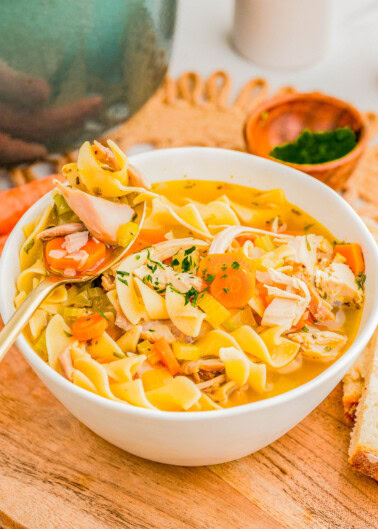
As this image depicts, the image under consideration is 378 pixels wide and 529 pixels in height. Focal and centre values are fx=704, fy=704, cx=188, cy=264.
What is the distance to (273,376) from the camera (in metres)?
3.26

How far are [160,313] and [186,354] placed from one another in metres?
0.29

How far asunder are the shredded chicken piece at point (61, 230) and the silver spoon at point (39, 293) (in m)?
0.16

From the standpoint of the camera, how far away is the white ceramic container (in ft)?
18.8

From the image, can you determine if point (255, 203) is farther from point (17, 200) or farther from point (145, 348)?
point (17, 200)

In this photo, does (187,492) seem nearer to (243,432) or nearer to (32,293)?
(243,432)

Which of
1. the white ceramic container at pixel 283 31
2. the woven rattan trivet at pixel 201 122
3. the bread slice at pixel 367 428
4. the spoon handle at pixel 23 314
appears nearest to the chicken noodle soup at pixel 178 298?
the spoon handle at pixel 23 314

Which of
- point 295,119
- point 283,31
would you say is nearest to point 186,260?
point 295,119

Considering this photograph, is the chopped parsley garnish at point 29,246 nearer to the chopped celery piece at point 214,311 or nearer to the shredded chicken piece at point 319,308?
the chopped celery piece at point 214,311

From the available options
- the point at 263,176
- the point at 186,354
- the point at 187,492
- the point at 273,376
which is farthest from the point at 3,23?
the point at 187,492

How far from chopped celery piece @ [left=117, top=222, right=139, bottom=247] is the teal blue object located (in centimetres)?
140

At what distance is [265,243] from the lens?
12.3ft

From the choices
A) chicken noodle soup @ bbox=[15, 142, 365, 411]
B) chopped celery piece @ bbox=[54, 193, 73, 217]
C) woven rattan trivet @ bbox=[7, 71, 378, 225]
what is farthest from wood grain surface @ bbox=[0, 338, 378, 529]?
woven rattan trivet @ bbox=[7, 71, 378, 225]

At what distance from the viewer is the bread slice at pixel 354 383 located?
3604 millimetres

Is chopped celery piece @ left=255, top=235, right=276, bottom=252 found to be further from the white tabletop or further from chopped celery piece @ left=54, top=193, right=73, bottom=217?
the white tabletop
